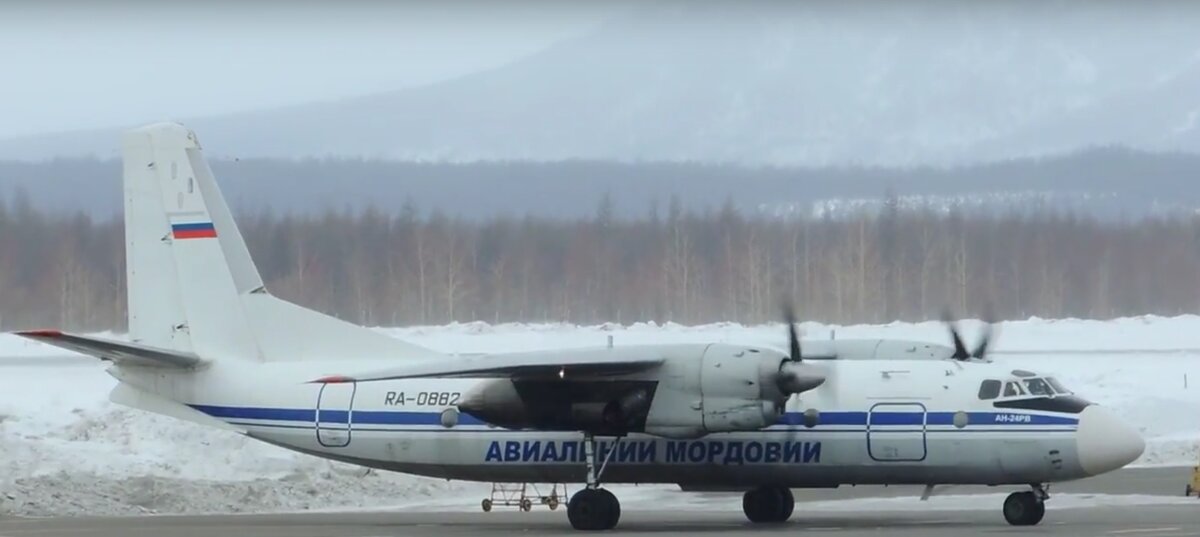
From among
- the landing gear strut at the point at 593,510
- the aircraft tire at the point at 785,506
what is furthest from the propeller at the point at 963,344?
the landing gear strut at the point at 593,510

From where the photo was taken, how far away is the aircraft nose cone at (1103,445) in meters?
19.7

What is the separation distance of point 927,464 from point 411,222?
19.1 metres

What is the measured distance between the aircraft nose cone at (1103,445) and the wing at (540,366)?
16.4 ft

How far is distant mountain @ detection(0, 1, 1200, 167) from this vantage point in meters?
60.5

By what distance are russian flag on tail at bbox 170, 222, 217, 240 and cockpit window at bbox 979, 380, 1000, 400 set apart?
1058cm

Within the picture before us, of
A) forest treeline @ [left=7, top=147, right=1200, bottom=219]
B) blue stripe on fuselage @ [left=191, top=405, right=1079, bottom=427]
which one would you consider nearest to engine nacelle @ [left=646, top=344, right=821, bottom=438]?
blue stripe on fuselage @ [left=191, top=405, right=1079, bottom=427]

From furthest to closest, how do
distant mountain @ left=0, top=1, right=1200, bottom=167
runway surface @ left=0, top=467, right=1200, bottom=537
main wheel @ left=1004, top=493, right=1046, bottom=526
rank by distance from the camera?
distant mountain @ left=0, top=1, right=1200, bottom=167 → main wheel @ left=1004, top=493, right=1046, bottom=526 → runway surface @ left=0, top=467, right=1200, bottom=537

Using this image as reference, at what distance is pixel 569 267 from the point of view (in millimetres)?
35875

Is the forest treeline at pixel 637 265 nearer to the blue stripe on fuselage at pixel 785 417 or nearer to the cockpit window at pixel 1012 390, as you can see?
the blue stripe on fuselage at pixel 785 417

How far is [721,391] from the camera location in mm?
20234

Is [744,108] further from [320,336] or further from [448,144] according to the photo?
[320,336]

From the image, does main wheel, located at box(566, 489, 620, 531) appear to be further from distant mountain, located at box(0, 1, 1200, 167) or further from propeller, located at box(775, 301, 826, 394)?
distant mountain, located at box(0, 1, 1200, 167)

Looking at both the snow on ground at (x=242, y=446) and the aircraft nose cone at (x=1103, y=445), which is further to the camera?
the snow on ground at (x=242, y=446)

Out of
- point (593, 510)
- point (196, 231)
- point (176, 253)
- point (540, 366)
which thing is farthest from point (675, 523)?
point (176, 253)
